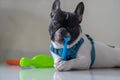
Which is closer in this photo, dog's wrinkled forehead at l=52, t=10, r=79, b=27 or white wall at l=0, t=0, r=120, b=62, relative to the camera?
dog's wrinkled forehead at l=52, t=10, r=79, b=27

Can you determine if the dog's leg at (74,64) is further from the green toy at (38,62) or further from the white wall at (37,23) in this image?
the white wall at (37,23)

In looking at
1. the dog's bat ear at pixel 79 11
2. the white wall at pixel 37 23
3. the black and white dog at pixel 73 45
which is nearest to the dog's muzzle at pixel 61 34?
the black and white dog at pixel 73 45

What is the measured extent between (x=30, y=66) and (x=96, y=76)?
360 millimetres

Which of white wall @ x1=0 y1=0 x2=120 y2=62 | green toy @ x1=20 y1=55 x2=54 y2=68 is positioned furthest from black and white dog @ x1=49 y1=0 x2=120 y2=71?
white wall @ x1=0 y1=0 x2=120 y2=62

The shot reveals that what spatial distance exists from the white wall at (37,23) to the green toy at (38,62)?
1.13 feet

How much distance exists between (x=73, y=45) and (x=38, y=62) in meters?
0.20

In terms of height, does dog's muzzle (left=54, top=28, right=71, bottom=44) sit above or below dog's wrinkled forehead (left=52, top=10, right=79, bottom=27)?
below

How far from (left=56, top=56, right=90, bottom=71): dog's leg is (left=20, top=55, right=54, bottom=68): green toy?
0.54ft

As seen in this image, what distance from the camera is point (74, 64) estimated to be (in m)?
1.02

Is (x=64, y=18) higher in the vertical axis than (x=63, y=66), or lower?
higher

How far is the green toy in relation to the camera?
1.14 metres

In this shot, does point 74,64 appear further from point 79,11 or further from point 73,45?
point 79,11

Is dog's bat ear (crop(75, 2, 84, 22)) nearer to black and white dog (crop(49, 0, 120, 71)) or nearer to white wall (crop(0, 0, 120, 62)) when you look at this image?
black and white dog (crop(49, 0, 120, 71))

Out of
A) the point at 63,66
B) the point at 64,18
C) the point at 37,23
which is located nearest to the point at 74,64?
the point at 63,66
